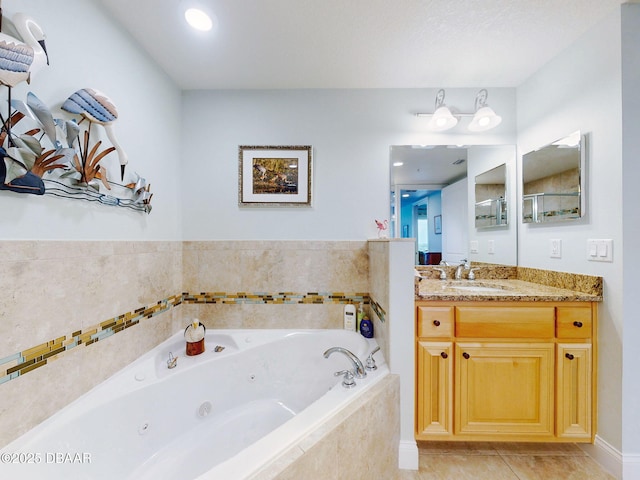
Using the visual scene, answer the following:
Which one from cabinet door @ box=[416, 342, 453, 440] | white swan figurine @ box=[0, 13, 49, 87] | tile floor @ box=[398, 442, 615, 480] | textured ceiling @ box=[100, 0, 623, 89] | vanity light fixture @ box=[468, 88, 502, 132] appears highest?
textured ceiling @ box=[100, 0, 623, 89]

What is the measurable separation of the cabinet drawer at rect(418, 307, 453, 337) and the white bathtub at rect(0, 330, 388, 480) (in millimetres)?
312

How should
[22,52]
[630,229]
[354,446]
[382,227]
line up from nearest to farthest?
[22,52] → [354,446] → [630,229] → [382,227]

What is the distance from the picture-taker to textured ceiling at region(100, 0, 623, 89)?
1.29 m

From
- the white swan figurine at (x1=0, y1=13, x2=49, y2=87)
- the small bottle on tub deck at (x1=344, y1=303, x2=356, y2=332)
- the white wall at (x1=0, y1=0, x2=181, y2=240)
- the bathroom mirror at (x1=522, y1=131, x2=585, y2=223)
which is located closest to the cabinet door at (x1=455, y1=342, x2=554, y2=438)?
A: the small bottle on tub deck at (x1=344, y1=303, x2=356, y2=332)

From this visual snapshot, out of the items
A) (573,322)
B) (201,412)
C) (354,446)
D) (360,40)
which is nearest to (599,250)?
(573,322)

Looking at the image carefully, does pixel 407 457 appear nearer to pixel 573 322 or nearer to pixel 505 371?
pixel 505 371

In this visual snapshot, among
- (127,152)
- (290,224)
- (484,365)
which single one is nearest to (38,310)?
(127,152)

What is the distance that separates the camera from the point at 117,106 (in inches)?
54.0

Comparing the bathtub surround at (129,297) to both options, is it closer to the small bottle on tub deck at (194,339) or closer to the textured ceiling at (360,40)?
the small bottle on tub deck at (194,339)

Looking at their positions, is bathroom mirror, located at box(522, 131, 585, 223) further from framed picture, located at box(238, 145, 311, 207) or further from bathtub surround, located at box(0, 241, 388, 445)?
framed picture, located at box(238, 145, 311, 207)

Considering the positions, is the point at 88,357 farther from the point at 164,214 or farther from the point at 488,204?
the point at 488,204

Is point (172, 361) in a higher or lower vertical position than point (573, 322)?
lower

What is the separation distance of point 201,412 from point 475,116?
2.63 m

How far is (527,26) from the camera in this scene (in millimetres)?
1396
